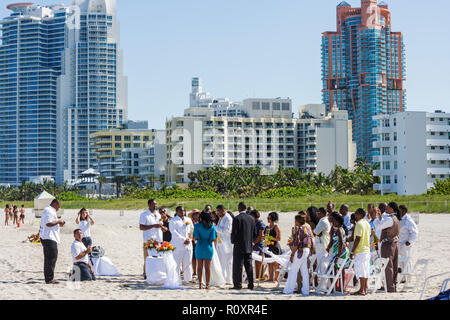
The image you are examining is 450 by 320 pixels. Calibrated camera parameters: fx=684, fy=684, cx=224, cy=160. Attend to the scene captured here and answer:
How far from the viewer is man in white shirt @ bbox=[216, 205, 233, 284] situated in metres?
14.8

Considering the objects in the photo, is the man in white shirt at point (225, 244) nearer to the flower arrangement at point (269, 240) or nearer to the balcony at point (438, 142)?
the flower arrangement at point (269, 240)

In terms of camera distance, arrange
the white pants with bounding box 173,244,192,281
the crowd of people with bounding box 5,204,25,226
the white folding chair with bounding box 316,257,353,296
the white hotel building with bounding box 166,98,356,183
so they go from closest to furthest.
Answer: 1. the white folding chair with bounding box 316,257,353,296
2. the white pants with bounding box 173,244,192,281
3. the crowd of people with bounding box 5,204,25,226
4. the white hotel building with bounding box 166,98,356,183

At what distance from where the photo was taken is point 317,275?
1328cm

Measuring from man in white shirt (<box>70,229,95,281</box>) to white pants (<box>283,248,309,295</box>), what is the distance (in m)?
4.89

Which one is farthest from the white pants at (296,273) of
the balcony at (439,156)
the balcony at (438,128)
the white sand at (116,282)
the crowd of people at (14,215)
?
the balcony at (438,128)

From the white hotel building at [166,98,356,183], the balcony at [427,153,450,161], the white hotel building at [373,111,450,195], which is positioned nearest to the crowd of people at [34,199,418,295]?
the white hotel building at [373,111,450,195]

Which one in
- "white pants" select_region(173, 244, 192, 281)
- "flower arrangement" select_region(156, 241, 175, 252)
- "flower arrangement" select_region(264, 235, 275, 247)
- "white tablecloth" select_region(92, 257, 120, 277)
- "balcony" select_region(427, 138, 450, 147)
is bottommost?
"white tablecloth" select_region(92, 257, 120, 277)

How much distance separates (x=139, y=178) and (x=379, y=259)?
431ft

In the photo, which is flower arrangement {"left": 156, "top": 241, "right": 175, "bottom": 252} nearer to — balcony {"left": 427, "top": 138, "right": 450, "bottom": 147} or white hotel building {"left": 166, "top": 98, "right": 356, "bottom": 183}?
balcony {"left": 427, "top": 138, "right": 450, "bottom": 147}

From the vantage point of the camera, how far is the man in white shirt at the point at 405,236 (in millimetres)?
13742

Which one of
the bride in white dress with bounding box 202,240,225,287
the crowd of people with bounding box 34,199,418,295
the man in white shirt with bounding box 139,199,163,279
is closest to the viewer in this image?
the crowd of people with bounding box 34,199,418,295

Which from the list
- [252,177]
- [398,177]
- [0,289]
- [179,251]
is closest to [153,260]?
[179,251]

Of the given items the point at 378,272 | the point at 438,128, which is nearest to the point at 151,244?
the point at 378,272
